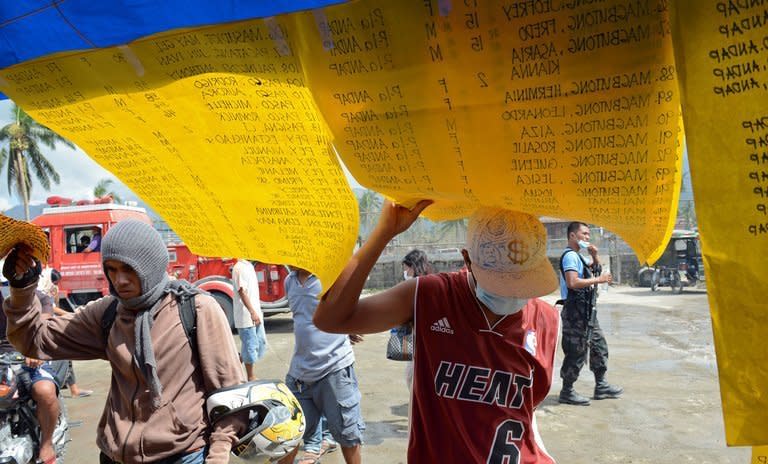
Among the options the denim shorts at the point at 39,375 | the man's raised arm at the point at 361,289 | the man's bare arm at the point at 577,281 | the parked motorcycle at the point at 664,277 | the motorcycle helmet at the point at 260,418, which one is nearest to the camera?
the man's raised arm at the point at 361,289

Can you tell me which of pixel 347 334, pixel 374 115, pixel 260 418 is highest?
pixel 374 115

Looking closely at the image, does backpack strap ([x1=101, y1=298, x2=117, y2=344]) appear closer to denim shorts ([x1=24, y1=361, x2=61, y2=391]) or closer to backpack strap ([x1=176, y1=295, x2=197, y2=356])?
backpack strap ([x1=176, y1=295, x2=197, y2=356])

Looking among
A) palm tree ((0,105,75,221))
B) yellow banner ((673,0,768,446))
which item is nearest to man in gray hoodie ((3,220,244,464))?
yellow banner ((673,0,768,446))

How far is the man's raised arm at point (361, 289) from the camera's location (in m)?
1.57

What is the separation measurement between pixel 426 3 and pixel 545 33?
206mm

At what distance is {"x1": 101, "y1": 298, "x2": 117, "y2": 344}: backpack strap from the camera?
2191 mm

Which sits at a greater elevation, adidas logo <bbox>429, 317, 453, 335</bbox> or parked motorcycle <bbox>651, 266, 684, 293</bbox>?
adidas logo <bbox>429, 317, 453, 335</bbox>

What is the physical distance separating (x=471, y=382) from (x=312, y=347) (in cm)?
233

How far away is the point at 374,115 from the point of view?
3.55ft

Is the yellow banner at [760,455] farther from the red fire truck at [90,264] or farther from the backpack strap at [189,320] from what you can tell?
the red fire truck at [90,264]

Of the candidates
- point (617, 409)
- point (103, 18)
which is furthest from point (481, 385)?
point (617, 409)

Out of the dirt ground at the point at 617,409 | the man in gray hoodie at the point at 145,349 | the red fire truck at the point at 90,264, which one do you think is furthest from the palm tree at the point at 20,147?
the man in gray hoodie at the point at 145,349

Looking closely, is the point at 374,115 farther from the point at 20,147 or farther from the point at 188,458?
the point at 20,147

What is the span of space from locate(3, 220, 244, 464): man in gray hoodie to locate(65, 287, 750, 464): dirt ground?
9.45 feet
